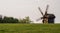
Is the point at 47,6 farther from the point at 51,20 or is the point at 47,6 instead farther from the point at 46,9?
the point at 51,20

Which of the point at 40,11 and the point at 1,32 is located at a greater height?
the point at 40,11

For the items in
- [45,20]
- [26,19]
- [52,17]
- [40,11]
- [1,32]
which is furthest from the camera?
[52,17]

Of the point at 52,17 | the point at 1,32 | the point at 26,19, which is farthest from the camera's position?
the point at 52,17

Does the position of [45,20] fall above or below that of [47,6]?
below

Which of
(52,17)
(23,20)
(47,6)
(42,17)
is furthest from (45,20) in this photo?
(52,17)

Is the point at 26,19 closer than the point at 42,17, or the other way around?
the point at 42,17

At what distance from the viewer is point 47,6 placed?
59.4m

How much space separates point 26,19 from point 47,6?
10.9 meters

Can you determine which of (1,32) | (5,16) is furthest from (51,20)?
(1,32)

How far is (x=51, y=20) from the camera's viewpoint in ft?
228

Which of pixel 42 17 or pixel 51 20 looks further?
pixel 51 20

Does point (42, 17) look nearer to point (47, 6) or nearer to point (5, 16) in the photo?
point (47, 6)

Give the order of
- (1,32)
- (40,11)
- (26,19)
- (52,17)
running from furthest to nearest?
(52,17), (26,19), (40,11), (1,32)

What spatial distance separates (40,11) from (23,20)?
734cm
